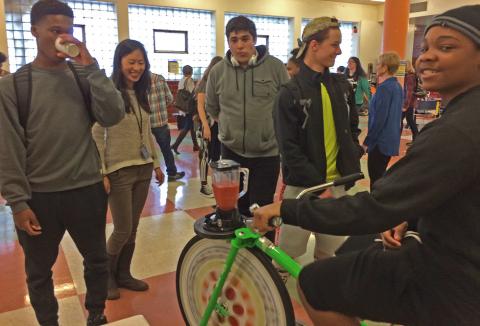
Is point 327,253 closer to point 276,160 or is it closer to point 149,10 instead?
point 276,160

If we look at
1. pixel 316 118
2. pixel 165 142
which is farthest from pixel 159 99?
pixel 316 118

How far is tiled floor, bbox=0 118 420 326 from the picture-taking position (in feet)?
7.59

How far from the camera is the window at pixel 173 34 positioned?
1166 cm

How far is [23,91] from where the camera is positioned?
5.35 feet

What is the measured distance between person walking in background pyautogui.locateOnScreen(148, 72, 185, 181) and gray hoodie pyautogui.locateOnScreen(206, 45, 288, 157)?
166 centimetres

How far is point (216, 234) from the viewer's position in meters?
1.56

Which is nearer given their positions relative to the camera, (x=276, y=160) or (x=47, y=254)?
(x=47, y=254)

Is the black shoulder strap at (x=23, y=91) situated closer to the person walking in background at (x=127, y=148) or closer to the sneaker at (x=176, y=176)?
the person walking in background at (x=127, y=148)

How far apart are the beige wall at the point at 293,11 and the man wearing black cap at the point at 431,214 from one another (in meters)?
10.9

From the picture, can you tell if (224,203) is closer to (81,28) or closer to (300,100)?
(300,100)

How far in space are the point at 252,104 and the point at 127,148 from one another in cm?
87

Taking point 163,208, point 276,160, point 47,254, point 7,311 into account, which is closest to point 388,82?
point 276,160

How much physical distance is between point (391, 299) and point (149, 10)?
474 inches

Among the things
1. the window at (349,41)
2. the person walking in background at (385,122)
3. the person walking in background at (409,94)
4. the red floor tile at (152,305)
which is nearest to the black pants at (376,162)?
the person walking in background at (385,122)
